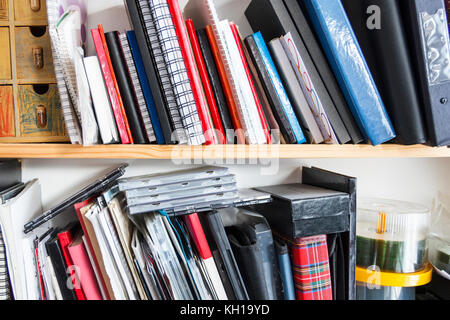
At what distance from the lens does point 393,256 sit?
2.60ft

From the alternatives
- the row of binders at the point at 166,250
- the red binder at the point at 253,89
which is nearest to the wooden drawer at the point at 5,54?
the row of binders at the point at 166,250

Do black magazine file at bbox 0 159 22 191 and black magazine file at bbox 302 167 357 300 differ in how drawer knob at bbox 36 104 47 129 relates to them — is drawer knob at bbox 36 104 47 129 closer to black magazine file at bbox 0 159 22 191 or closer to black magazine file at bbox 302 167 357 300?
black magazine file at bbox 0 159 22 191

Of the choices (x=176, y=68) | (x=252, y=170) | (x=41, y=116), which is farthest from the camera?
(x=252, y=170)

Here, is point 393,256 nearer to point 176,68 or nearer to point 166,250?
point 166,250

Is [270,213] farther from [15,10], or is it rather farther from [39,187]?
[15,10]

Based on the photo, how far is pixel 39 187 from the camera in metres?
0.88

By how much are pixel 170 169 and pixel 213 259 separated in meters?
0.32

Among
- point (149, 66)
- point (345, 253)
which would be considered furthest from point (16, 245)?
point (345, 253)

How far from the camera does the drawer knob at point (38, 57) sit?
720 mm

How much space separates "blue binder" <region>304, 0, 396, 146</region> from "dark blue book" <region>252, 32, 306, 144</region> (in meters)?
0.11

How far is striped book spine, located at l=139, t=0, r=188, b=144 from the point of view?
0.64 metres

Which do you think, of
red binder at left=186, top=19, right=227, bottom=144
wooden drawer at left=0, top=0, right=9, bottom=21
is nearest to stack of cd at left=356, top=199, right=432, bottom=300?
red binder at left=186, top=19, right=227, bottom=144

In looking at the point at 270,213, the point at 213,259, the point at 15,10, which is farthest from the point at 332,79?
the point at 15,10

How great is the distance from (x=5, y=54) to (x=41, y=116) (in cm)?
15
